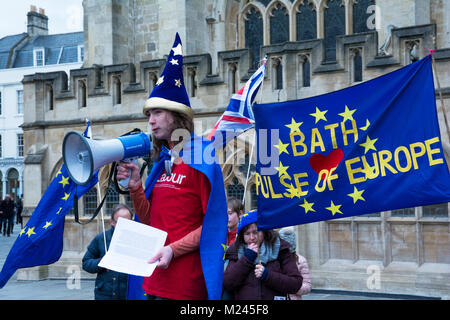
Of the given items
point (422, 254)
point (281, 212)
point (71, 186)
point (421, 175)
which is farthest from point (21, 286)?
point (421, 175)

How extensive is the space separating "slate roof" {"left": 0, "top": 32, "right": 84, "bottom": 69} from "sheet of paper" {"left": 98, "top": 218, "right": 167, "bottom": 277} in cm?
4202

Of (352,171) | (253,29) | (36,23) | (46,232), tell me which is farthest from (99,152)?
(36,23)

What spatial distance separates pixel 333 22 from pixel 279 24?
1.30 meters

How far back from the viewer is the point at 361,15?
14312mm

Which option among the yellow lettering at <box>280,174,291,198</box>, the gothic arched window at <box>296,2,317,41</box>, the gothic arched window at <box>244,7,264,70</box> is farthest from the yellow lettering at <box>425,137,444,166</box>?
the gothic arched window at <box>244,7,264,70</box>

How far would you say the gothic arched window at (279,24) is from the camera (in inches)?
601

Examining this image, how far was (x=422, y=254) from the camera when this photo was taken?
32.0 ft

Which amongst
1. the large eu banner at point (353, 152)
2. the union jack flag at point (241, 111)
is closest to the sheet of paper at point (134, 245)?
the large eu banner at point (353, 152)

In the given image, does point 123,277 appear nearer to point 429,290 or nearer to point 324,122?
point 324,122

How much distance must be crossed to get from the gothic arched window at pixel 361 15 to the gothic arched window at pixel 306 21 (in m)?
0.93

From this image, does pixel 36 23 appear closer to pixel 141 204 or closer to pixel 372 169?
pixel 372 169

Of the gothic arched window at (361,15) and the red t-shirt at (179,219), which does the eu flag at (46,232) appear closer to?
the red t-shirt at (179,219)

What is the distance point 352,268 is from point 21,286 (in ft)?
18.7

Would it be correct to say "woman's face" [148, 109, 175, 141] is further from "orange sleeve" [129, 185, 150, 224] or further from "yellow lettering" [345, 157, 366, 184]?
"yellow lettering" [345, 157, 366, 184]
